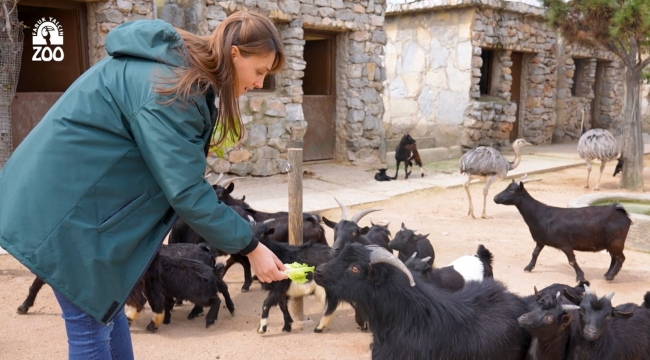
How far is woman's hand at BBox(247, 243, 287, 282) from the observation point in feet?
7.47

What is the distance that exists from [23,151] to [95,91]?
1.11 ft

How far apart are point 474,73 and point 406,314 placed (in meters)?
11.6

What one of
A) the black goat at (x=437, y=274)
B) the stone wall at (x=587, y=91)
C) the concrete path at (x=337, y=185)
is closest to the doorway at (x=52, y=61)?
the concrete path at (x=337, y=185)

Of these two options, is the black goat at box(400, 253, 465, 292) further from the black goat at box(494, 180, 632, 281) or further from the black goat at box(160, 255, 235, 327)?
the black goat at box(494, 180, 632, 281)

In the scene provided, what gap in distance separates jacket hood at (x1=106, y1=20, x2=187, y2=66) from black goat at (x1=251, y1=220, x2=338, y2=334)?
2.51 m

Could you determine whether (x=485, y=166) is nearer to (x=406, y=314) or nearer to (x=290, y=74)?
(x=290, y=74)

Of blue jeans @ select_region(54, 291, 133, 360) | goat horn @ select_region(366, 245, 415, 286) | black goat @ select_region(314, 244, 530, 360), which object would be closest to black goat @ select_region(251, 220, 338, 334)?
black goat @ select_region(314, 244, 530, 360)

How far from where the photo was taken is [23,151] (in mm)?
1976

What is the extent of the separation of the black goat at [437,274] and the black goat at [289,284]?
2.29ft

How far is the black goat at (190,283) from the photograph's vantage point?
14.0ft

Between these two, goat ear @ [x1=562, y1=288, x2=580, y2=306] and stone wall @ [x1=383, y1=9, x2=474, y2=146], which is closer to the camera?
goat ear @ [x1=562, y1=288, x2=580, y2=306]

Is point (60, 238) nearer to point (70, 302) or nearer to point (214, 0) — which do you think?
point (70, 302)

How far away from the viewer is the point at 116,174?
194cm

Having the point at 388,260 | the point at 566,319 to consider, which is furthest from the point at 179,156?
the point at 566,319
